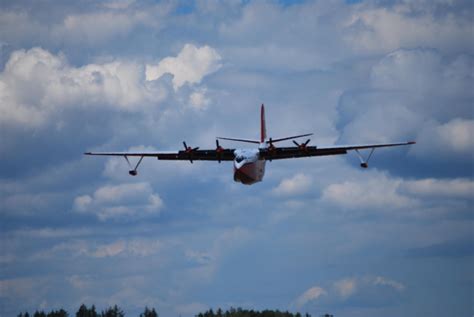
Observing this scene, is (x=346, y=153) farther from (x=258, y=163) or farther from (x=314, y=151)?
(x=258, y=163)

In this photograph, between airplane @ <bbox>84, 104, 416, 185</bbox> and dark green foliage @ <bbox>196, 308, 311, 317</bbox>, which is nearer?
airplane @ <bbox>84, 104, 416, 185</bbox>

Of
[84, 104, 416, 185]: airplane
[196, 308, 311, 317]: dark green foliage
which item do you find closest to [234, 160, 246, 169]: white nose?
[84, 104, 416, 185]: airplane

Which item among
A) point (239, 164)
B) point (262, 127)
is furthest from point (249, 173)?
point (262, 127)

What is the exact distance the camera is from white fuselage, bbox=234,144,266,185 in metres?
91.4

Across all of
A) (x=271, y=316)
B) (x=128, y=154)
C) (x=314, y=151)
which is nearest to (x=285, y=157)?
(x=314, y=151)

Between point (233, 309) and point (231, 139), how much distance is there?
104307 mm

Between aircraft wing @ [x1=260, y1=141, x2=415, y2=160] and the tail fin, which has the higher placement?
the tail fin

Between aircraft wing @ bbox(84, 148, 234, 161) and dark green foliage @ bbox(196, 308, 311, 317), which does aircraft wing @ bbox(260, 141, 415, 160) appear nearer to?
aircraft wing @ bbox(84, 148, 234, 161)

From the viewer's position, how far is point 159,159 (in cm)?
10450

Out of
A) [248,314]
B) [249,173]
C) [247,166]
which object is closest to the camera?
[247,166]

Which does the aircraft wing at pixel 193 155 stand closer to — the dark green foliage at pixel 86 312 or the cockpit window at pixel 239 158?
the cockpit window at pixel 239 158

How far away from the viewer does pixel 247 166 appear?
9156 centimetres

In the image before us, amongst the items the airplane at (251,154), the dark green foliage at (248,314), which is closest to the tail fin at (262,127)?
the airplane at (251,154)

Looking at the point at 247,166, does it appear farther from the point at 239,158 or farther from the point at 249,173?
the point at 239,158
